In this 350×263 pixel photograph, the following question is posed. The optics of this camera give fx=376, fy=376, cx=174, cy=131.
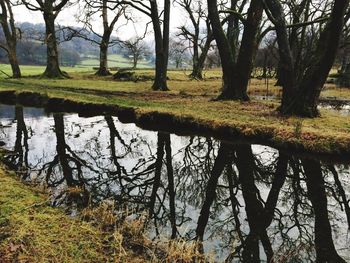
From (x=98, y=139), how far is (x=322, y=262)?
33.3 feet

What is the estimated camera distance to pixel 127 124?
643 inches

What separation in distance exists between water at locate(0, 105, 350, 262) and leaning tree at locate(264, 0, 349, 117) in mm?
3618

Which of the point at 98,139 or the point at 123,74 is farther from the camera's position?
the point at 123,74

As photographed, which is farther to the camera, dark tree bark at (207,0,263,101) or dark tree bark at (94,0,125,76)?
dark tree bark at (94,0,125,76)

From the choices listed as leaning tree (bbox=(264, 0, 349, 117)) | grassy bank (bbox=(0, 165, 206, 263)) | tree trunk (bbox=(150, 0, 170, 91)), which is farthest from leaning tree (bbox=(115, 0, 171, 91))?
grassy bank (bbox=(0, 165, 206, 263))

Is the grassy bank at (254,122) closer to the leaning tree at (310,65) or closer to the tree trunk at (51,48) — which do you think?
the leaning tree at (310,65)

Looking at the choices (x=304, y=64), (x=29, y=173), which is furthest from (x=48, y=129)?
(x=304, y=64)

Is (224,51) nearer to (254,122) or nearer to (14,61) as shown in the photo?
(254,122)

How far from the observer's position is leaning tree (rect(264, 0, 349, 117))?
494 inches

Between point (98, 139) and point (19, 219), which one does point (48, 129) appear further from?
point (19, 219)

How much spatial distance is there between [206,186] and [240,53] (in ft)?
34.8

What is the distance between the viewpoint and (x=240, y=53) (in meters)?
18.3

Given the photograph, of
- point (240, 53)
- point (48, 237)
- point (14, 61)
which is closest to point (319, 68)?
point (240, 53)

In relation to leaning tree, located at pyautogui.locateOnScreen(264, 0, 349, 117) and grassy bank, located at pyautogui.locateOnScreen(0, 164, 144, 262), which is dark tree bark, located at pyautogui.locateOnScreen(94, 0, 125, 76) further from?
grassy bank, located at pyautogui.locateOnScreen(0, 164, 144, 262)
